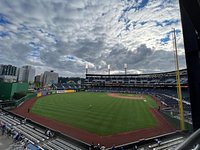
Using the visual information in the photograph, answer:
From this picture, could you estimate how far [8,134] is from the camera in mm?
14969

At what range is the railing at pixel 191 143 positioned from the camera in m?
1.43

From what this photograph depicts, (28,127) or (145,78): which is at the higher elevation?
(145,78)

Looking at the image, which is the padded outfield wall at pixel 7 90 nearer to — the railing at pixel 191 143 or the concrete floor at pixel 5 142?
the concrete floor at pixel 5 142

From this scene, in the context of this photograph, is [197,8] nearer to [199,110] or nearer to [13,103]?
[199,110]

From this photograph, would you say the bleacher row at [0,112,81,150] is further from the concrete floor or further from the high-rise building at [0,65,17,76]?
the high-rise building at [0,65,17,76]

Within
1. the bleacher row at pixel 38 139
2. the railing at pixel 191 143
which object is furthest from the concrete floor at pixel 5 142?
the railing at pixel 191 143

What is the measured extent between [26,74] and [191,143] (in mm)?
187623

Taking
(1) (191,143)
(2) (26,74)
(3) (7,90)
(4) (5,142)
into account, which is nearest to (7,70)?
(2) (26,74)

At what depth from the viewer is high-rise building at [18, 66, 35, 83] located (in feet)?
531

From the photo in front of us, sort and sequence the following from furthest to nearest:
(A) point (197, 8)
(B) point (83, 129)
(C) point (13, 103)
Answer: (C) point (13, 103) < (B) point (83, 129) < (A) point (197, 8)

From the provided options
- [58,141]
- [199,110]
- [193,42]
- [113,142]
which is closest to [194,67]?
[193,42]

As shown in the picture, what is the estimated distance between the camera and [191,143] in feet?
5.04

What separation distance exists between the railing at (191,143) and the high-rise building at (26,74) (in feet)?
595

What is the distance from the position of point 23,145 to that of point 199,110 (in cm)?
1397
